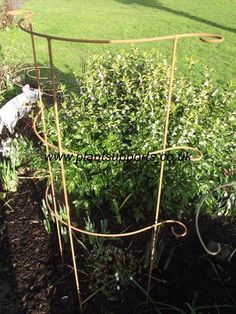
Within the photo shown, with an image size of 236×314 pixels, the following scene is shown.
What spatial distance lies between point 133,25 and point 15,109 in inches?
237

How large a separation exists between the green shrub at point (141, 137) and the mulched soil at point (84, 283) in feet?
1.07

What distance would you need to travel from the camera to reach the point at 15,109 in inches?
169

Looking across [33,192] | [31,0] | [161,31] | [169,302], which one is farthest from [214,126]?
[31,0]

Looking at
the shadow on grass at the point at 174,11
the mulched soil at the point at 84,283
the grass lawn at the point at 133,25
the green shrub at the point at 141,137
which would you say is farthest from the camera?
the shadow on grass at the point at 174,11

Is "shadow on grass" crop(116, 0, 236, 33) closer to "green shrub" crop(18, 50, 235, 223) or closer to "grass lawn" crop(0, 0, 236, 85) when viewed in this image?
"grass lawn" crop(0, 0, 236, 85)

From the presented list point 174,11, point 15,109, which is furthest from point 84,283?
point 174,11

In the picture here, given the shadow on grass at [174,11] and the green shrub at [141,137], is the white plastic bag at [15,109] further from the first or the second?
the shadow on grass at [174,11]

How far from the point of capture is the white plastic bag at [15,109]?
4125 mm

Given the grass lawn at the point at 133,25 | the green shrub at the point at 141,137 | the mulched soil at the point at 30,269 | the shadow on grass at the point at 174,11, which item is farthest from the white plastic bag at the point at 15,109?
the shadow on grass at the point at 174,11

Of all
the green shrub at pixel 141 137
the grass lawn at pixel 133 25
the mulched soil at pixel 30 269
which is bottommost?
the mulched soil at pixel 30 269

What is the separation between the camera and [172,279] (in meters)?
2.48

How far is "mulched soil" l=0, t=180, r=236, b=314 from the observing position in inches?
92.6

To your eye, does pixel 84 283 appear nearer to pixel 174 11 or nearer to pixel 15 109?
pixel 15 109

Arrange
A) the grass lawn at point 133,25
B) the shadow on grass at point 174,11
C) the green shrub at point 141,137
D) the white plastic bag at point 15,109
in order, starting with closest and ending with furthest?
the green shrub at point 141,137 < the white plastic bag at point 15,109 < the grass lawn at point 133,25 < the shadow on grass at point 174,11
